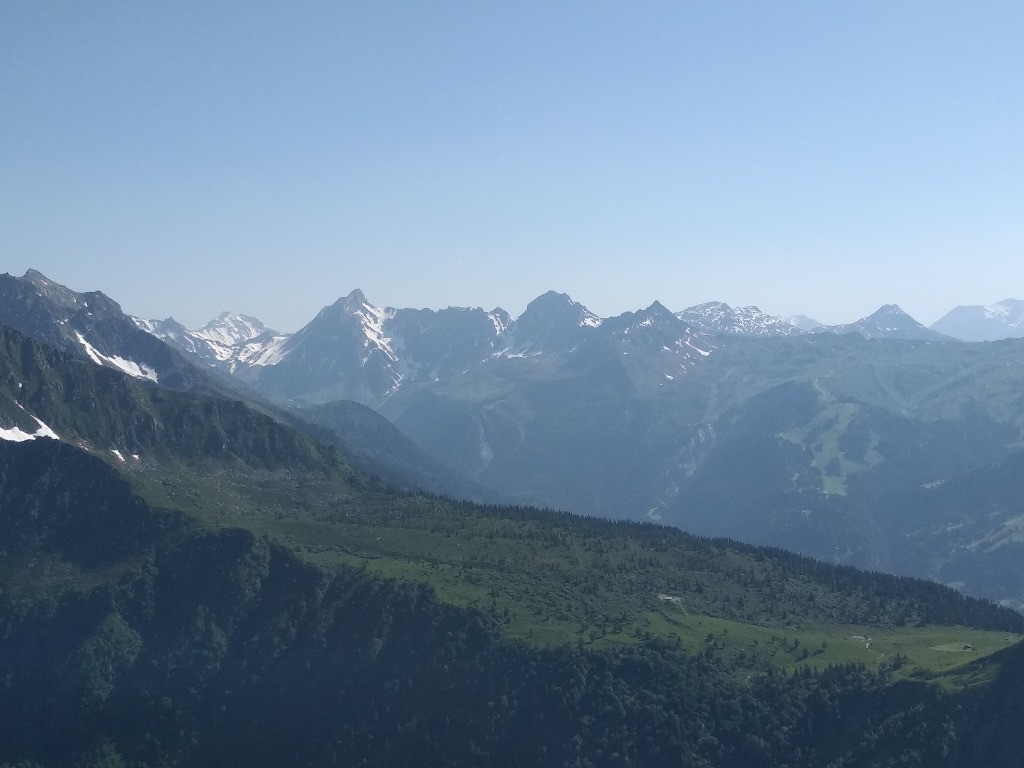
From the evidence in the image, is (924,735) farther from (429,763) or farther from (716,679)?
(429,763)

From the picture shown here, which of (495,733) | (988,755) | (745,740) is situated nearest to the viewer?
(988,755)

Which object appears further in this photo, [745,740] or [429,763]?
[429,763]

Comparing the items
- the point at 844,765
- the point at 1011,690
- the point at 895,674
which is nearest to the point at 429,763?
the point at 844,765

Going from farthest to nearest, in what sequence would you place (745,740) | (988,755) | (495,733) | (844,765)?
(495,733) < (745,740) < (844,765) < (988,755)

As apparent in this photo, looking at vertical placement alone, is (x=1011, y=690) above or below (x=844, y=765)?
above

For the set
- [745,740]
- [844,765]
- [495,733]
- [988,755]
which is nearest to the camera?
[988,755]

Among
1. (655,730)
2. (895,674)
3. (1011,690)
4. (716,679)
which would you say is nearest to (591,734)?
(655,730)

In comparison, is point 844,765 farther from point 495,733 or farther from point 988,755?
point 495,733

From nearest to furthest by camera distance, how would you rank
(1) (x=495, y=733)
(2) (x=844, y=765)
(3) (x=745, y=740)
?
(2) (x=844, y=765)
(3) (x=745, y=740)
(1) (x=495, y=733)

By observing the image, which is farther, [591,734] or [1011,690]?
[591,734]
